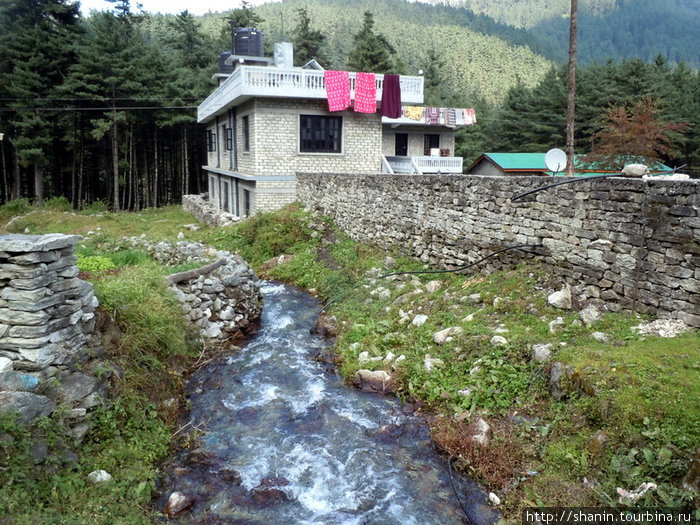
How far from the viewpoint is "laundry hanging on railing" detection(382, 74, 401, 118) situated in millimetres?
22266

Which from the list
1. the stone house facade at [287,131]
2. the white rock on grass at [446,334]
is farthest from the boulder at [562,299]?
the stone house facade at [287,131]

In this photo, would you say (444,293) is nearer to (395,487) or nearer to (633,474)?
(395,487)

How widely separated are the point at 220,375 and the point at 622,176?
766cm

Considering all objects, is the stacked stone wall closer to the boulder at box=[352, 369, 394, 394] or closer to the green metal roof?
the green metal roof

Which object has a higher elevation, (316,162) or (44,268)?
(316,162)

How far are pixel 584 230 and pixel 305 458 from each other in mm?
5772

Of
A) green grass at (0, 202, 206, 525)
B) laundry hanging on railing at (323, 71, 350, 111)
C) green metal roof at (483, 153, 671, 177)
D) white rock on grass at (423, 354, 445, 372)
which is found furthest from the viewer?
green metal roof at (483, 153, 671, 177)

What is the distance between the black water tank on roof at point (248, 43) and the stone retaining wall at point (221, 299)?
2126cm

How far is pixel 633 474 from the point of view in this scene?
195 inches

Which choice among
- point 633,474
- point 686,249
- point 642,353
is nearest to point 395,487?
point 633,474

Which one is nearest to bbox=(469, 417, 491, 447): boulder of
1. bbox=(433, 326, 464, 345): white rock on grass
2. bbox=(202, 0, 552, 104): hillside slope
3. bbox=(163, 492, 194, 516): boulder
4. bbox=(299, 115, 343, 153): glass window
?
bbox=(433, 326, 464, 345): white rock on grass

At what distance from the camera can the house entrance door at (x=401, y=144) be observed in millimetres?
28597

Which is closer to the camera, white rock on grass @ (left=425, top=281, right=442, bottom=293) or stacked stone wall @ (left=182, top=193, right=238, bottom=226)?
white rock on grass @ (left=425, top=281, right=442, bottom=293)

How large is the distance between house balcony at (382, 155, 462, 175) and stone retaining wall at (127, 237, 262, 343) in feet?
46.3
